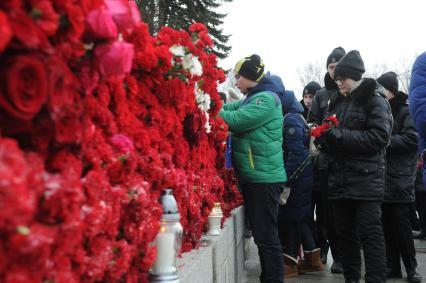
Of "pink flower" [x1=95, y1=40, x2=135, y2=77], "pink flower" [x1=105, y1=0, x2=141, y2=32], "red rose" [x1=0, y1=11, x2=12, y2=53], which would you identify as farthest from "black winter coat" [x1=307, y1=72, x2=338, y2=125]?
"red rose" [x1=0, y1=11, x2=12, y2=53]

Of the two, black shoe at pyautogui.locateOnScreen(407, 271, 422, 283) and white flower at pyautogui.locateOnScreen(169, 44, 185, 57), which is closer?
white flower at pyautogui.locateOnScreen(169, 44, 185, 57)

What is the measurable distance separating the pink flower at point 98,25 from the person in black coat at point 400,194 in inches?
191

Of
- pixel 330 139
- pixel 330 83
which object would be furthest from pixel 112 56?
pixel 330 83

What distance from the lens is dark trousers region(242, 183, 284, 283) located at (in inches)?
177

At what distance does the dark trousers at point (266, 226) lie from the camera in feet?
14.7

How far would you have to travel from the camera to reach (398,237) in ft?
19.0

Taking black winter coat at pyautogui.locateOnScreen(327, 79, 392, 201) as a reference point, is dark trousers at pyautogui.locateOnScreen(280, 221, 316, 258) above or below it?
below

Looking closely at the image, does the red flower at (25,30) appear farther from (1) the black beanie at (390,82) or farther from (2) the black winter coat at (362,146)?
(1) the black beanie at (390,82)

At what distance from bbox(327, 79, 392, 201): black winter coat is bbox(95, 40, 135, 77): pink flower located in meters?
3.42

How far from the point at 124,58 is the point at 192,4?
2265 cm

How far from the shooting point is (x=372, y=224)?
459cm

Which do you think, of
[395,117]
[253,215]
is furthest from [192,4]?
[253,215]

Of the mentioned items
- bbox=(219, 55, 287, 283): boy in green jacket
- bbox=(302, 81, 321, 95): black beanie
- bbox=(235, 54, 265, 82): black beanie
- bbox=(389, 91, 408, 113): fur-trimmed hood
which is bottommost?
bbox=(219, 55, 287, 283): boy in green jacket

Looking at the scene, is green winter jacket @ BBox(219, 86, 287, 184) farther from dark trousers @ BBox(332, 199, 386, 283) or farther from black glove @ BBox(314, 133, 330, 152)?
dark trousers @ BBox(332, 199, 386, 283)
